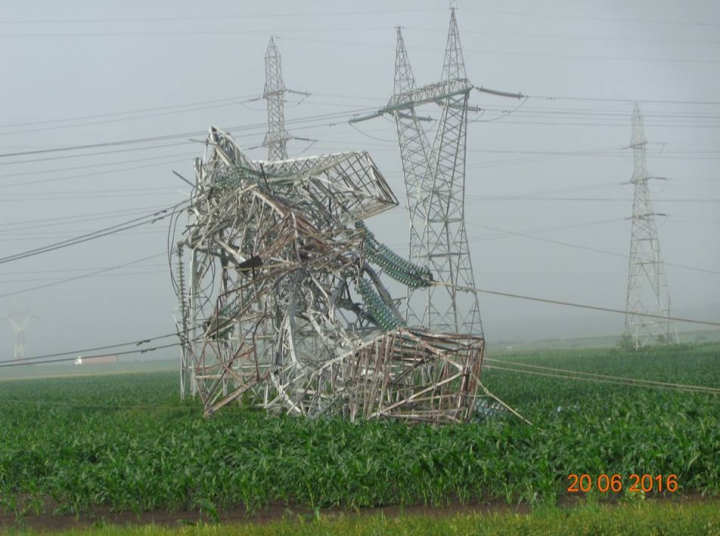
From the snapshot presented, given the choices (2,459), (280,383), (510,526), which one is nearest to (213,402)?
(280,383)

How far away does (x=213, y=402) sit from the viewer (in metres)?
31.0

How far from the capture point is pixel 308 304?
2877cm

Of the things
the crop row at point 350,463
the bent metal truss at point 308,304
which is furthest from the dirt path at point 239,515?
the bent metal truss at point 308,304

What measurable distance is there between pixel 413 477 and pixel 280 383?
37.8 ft
